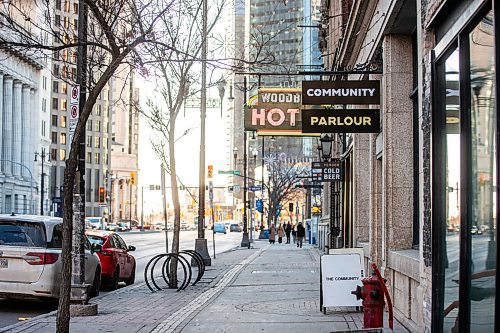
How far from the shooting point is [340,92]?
45.4ft

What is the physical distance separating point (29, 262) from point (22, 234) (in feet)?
2.34

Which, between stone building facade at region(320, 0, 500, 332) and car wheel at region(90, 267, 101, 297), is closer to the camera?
stone building facade at region(320, 0, 500, 332)

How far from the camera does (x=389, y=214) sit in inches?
524

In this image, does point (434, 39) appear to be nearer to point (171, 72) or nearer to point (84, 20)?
point (84, 20)

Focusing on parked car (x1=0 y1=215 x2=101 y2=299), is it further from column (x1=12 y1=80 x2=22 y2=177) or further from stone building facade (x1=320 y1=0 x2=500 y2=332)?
column (x1=12 y1=80 x2=22 y2=177)

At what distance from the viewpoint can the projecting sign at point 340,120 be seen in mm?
14203

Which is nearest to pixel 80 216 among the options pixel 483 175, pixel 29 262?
pixel 29 262

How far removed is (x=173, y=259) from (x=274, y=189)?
5434cm

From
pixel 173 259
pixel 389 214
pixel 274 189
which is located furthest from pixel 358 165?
pixel 274 189

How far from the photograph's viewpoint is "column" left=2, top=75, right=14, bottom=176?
311 feet

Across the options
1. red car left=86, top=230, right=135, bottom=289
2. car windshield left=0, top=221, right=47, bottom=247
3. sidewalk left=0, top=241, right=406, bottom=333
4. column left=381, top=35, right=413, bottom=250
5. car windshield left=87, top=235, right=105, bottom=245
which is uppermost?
column left=381, top=35, right=413, bottom=250

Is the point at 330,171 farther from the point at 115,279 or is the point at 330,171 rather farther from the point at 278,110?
the point at 115,279

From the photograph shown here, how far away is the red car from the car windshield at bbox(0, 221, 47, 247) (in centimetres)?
420

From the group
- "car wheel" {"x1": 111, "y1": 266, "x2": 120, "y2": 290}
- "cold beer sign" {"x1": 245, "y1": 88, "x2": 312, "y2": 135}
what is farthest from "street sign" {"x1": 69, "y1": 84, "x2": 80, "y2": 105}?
"car wheel" {"x1": 111, "y1": 266, "x2": 120, "y2": 290}
